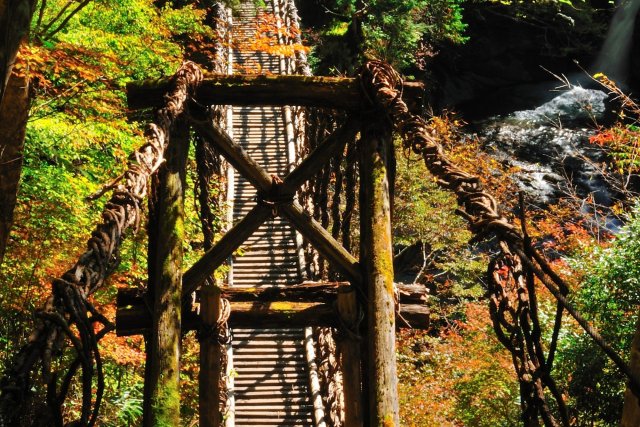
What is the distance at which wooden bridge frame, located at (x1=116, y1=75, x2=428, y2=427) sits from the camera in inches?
136

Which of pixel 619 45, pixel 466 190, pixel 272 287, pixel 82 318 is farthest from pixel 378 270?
pixel 619 45

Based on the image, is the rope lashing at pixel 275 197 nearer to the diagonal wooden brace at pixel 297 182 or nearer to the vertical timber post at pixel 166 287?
the diagonal wooden brace at pixel 297 182

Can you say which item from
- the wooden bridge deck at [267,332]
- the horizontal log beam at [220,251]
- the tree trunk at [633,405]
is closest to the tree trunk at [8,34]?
the horizontal log beam at [220,251]

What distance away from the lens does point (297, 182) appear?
4.02 meters

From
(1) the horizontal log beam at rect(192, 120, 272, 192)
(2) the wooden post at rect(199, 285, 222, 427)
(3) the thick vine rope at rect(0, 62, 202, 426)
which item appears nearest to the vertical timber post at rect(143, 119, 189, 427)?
(1) the horizontal log beam at rect(192, 120, 272, 192)

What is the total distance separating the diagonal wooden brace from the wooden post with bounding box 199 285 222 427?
241 mm

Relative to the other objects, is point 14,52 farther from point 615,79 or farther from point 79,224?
point 615,79

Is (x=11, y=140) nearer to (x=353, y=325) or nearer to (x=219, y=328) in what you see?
(x=219, y=328)

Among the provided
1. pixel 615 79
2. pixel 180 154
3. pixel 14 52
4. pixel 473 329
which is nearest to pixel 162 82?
pixel 180 154

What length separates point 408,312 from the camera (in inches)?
161

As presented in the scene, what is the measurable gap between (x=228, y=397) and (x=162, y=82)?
4.05 meters

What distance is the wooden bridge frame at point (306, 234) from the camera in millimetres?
3447

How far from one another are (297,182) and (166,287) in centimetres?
106

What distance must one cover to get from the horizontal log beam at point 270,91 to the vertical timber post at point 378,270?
26 centimetres
